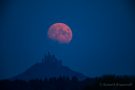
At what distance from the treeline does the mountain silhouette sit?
0.09 m

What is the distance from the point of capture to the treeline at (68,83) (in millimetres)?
6238

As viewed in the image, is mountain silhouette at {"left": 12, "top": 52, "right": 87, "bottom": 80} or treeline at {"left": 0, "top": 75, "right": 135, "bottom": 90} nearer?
treeline at {"left": 0, "top": 75, "right": 135, "bottom": 90}

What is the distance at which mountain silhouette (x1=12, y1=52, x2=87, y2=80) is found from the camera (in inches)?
251

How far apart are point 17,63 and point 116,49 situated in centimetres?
226

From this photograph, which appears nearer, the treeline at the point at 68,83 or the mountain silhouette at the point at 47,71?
the treeline at the point at 68,83

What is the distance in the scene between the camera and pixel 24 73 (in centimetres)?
640

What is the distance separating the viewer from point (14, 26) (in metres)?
6.65

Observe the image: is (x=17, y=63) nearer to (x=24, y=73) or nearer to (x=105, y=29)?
(x=24, y=73)

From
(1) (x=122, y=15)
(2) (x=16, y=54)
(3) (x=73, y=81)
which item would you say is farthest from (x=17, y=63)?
(1) (x=122, y=15)

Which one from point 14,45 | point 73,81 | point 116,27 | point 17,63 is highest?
point 116,27

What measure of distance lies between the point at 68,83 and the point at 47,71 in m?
0.54

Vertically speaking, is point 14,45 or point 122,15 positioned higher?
point 122,15

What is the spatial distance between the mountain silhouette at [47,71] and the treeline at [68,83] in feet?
0.29

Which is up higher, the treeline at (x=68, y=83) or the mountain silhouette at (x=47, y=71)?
the mountain silhouette at (x=47, y=71)
